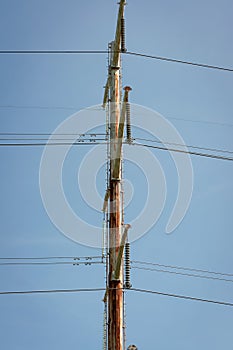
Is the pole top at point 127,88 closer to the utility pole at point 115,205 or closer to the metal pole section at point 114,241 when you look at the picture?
the utility pole at point 115,205

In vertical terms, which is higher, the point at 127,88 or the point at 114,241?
the point at 127,88

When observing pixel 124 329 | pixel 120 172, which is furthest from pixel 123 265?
pixel 120 172

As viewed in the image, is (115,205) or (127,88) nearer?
(127,88)

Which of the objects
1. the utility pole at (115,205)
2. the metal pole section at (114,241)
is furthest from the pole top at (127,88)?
the metal pole section at (114,241)

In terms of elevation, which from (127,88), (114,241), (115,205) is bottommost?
(114,241)

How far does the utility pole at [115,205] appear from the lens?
438 inches

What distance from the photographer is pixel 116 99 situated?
13539mm

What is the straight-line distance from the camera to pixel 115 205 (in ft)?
40.1

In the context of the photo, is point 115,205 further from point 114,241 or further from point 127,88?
point 127,88

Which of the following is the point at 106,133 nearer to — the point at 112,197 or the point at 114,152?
the point at 114,152

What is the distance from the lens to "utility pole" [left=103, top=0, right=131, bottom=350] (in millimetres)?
11133

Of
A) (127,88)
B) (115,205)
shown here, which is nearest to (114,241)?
(115,205)

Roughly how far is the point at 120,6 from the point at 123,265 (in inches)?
213

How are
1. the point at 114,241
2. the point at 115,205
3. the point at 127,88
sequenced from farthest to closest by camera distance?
1. the point at 115,205
2. the point at 114,241
3. the point at 127,88
